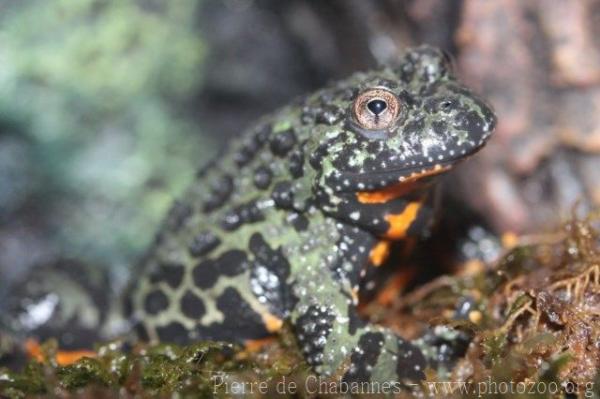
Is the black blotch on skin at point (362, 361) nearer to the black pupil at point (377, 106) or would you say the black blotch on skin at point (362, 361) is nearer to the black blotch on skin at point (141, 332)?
the black pupil at point (377, 106)

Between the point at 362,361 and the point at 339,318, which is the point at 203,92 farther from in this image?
the point at 362,361

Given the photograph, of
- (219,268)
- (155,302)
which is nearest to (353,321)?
(219,268)

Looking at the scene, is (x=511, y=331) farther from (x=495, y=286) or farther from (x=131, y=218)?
(x=131, y=218)

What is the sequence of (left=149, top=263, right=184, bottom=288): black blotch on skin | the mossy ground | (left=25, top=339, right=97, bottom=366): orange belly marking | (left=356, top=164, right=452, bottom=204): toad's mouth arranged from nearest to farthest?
the mossy ground → (left=356, top=164, right=452, bottom=204): toad's mouth → (left=149, top=263, right=184, bottom=288): black blotch on skin → (left=25, top=339, right=97, bottom=366): orange belly marking

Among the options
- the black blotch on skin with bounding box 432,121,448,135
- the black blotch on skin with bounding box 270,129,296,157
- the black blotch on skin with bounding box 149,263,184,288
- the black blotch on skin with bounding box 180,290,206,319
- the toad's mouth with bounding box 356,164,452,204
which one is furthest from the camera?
the black blotch on skin with bounding box 149,263,184,288

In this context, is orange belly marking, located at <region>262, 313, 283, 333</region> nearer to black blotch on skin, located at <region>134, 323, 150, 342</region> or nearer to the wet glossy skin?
the wet glossy skin

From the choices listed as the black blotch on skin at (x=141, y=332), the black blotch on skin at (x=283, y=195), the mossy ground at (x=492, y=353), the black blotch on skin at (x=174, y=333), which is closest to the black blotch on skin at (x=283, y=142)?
the black blotch on skin at (x=283, y=195)

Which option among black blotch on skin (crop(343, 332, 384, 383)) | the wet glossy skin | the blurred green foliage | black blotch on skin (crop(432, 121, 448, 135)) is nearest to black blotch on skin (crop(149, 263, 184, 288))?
the wet glossy skin
